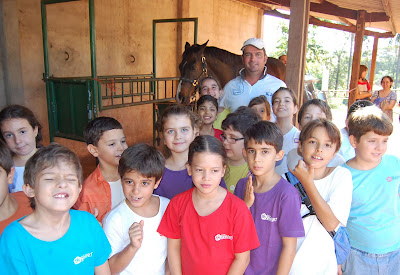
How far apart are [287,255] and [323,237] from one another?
0.24m

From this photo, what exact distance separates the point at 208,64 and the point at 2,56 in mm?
2684

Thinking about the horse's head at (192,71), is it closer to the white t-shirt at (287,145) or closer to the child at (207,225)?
the white t-shirt at (287,145)

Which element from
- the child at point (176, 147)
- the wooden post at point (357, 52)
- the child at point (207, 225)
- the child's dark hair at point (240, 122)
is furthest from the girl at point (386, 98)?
the child at point (207, 225)

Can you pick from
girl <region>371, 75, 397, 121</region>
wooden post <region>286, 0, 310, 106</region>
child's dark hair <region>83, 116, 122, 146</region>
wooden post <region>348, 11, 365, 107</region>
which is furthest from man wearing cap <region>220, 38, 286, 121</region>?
girl <region>371, 75, 397, 121</region>

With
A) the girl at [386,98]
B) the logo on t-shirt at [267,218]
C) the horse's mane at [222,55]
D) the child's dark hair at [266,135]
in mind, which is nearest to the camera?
the logo on t-shirt at [267,218]

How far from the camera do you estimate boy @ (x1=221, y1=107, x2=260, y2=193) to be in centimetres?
192

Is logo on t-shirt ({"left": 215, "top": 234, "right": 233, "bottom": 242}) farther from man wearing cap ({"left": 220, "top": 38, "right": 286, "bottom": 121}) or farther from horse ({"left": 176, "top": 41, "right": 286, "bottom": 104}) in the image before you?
horse ({"left": 176, "top": 41, "right": 286, "bottom": 104})

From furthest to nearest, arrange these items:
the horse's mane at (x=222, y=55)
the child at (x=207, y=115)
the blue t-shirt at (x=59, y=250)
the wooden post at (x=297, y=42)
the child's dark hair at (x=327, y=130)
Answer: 1. the horse's mane at (x=222, y=55)
2. the wooden post at (x=297, y=42)
3. the child at (x=207, y=115)
4. the child's dark hair at (x=327, y=130)
5. the blue t-shirt at (x=59, y=250)

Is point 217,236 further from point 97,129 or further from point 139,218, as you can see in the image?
point 97,129

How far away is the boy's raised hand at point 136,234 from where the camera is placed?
1311mm

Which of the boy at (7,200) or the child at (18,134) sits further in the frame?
the child at (18,134)

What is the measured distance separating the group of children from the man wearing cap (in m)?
1.19

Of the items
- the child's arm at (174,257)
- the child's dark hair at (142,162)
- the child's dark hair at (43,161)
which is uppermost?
the child's dark hair at (43,161)

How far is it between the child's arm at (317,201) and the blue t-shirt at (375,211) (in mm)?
282
